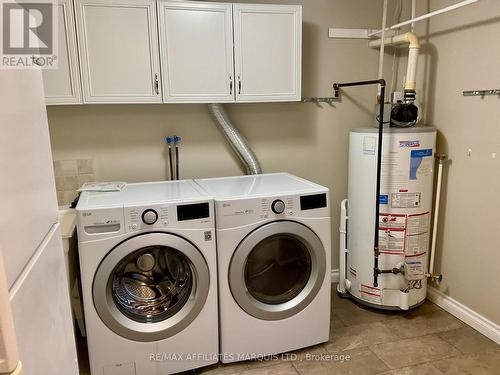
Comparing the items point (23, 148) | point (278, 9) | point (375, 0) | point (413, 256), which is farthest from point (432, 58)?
point (23, 148)

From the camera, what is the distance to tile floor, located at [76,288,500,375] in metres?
2.14

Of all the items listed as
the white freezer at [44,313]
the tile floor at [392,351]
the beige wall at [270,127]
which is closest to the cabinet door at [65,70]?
the beige wall at [270,127]

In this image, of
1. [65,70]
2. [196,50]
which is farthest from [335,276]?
[65,70]

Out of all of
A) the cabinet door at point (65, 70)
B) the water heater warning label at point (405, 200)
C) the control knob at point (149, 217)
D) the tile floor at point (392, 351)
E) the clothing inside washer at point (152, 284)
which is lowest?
the tile floor at point (392, 351)

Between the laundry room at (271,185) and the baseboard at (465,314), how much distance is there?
10 mm

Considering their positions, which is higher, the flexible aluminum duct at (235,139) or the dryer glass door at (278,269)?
the flexible aluminum duct at (235,139)

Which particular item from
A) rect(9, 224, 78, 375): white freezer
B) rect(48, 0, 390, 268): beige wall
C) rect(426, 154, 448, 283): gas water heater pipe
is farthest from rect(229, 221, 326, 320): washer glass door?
rect(9, 224, 78, 375): white freezer

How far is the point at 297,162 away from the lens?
2.98 metres

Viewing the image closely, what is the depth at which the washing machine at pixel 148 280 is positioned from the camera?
189 centimetres

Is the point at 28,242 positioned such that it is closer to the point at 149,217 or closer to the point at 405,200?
the point at 149,217

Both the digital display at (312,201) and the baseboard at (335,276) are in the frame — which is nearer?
the digital display at (312,201)

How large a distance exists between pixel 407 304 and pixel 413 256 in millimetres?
330

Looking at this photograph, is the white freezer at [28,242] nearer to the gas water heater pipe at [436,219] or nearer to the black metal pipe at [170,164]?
the black metal pipe at [170,164]

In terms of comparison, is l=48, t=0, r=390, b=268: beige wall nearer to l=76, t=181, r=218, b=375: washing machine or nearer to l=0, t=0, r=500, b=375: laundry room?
l=0, t=0, r=500, b=375: laundry room
